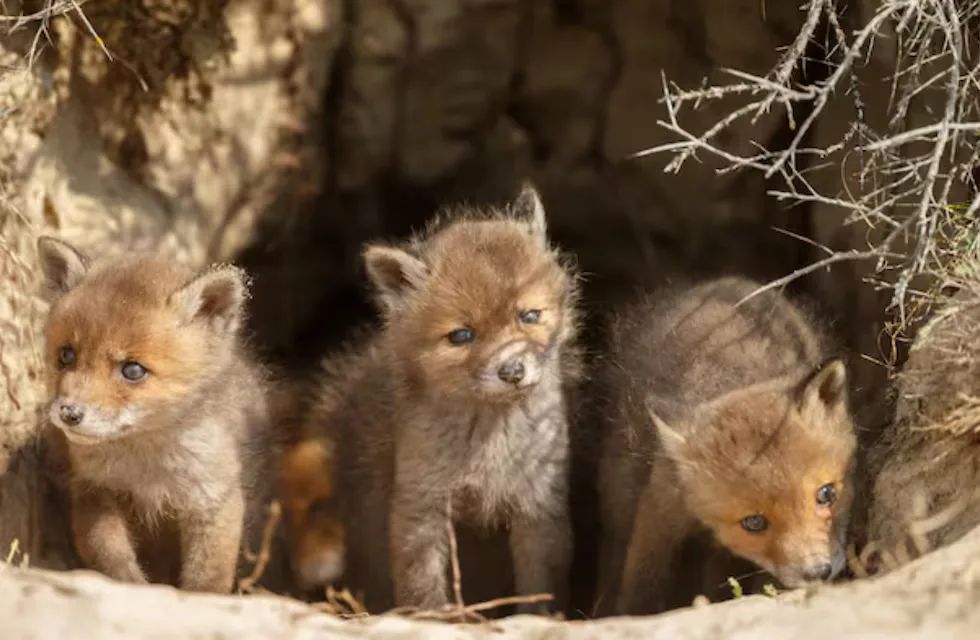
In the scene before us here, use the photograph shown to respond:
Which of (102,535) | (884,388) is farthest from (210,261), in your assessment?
(884,388)

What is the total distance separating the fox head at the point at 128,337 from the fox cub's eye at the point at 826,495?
203cm

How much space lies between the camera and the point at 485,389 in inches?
158

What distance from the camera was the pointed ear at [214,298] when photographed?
12.8ft

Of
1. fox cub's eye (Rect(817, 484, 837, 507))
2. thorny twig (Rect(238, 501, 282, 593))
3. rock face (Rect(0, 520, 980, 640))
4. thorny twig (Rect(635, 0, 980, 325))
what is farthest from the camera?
fox cub's eye (Rect(817, 484, 837, 507))

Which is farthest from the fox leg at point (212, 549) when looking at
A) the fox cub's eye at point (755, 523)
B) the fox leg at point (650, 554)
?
the fox cub's eye at point (755, 523)

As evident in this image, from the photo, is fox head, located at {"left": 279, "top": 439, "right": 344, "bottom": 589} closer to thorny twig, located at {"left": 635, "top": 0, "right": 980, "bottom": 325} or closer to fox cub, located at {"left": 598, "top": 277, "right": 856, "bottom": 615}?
fox cub, located at {"left": 598, "top": 277, "right": 856, "bottom": 615}

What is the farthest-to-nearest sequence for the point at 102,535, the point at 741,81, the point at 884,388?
1. the point at 741,81
2. the point at 884,388
3. the point at 102,535

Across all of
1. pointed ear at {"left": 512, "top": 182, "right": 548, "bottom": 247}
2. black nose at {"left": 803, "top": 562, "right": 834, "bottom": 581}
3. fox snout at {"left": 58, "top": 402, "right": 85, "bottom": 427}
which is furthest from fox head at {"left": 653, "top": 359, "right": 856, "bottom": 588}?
fox snout at {"left": 58, "top": 402, "right": 85, "bottom": 427}

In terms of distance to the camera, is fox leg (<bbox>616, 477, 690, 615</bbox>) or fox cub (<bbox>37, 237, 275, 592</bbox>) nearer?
fox cub (<bbox>37, 237, 275, 592</bbox>)

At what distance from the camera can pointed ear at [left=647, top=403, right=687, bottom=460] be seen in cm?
Result: 390

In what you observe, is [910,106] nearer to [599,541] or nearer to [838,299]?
[838,299]

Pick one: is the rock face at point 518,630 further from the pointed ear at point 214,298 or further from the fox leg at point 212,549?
the pointed ear at point 214,298

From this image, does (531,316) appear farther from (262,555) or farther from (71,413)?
(71,413)

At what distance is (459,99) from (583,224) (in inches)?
35.5
